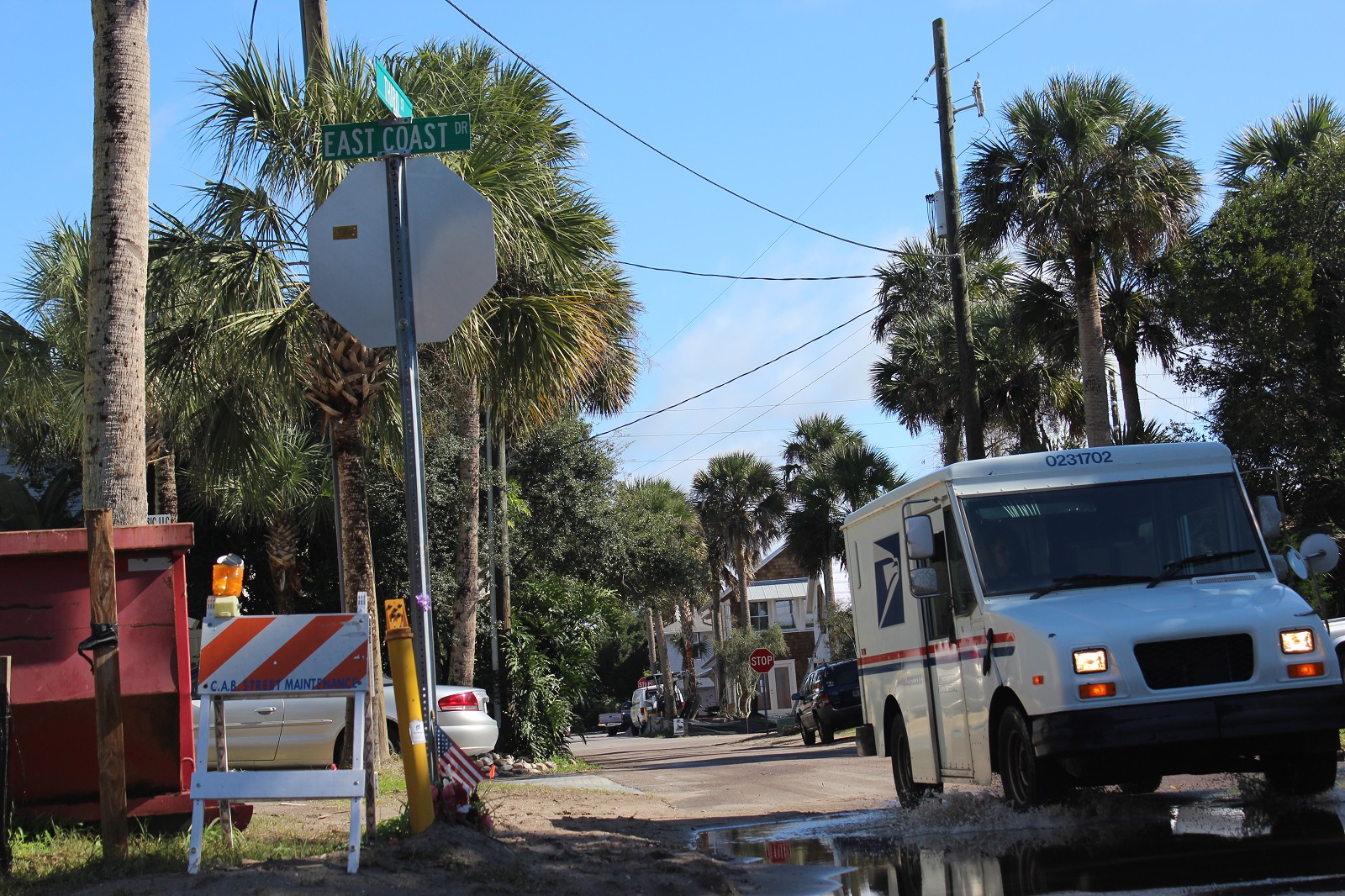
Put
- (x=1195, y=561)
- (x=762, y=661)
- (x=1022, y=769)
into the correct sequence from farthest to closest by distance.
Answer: (x=762, y=661) < (x=1195, y=561) < (x=1022, y=769)

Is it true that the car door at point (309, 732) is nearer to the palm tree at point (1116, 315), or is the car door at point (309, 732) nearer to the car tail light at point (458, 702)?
the car tail light at point (458, 702)

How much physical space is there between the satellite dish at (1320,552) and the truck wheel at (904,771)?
3235 millimetres

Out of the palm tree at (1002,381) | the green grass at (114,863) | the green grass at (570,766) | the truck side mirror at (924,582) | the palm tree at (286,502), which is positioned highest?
the palm tree at (1002,381)

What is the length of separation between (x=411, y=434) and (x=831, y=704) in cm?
1982

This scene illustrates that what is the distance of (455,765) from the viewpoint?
6520 mm

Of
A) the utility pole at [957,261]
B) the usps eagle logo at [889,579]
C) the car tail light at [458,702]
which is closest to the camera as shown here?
the usps eagle logo at [889,579]

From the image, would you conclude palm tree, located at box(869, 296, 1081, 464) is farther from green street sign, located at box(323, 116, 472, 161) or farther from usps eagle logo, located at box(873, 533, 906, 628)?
green street sign, located at box(323, 116, 472, 161)

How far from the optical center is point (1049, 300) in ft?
78.4

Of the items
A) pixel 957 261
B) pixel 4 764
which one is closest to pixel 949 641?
pixel 4 764

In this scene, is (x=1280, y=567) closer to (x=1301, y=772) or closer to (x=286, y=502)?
(x=1301, y=772)

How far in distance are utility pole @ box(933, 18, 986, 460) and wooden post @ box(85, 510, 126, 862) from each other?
14.0 meters

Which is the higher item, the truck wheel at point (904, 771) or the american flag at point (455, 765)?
the american flag at point (455, 765)

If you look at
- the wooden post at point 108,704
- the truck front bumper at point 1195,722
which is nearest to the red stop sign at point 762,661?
the truck front bumper at point 1195,722

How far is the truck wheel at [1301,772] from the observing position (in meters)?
7.68
